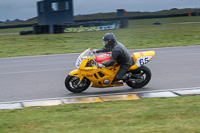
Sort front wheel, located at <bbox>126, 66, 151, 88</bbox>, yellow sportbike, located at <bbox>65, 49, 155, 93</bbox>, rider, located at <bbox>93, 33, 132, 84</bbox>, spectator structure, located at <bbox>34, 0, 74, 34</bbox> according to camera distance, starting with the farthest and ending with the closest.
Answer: spectator structure, located at <bbox>34, 0, 74, 34</bbox>
front wheel, located at <bbox>126, 66, 151, 88</bbox>
yellow sportbike, located at <bbox>65, 49, 155, 93</bbox>
rider, located at <bbox>93, 33, 132, 84</bbox>

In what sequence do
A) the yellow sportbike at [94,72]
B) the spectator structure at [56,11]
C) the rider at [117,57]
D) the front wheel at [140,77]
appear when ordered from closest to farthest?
the rider at [117,57], the yellow sportbike at [94,72], the front wheel at [140,77], the spectator structure at [56,11]

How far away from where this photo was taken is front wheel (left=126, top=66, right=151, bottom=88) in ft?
28.6

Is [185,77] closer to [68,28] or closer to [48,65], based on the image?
[48,65]

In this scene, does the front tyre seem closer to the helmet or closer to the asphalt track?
the asphalt track

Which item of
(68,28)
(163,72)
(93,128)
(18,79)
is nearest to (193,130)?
(93,128)

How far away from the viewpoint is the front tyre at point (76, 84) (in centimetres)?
848

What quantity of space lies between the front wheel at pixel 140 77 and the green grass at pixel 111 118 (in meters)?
1.57

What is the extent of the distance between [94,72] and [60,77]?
2876 millimetres

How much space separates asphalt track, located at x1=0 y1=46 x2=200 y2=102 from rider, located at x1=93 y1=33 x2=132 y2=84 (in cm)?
49

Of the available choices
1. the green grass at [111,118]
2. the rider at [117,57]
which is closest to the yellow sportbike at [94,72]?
the rider at [117,57]

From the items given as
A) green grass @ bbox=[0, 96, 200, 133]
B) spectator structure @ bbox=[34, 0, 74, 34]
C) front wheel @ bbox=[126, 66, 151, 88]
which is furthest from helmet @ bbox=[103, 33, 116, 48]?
spectator structure @ bbox=[34, 0, 74, 34]

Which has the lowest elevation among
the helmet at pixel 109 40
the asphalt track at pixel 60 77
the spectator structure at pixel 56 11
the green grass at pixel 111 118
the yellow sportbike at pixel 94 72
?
the asphalt track at pixel 60 77

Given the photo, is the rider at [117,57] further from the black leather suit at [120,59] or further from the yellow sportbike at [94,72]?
the yellow sportbike at [94,72]

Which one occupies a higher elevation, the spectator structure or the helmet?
the spectator structure
